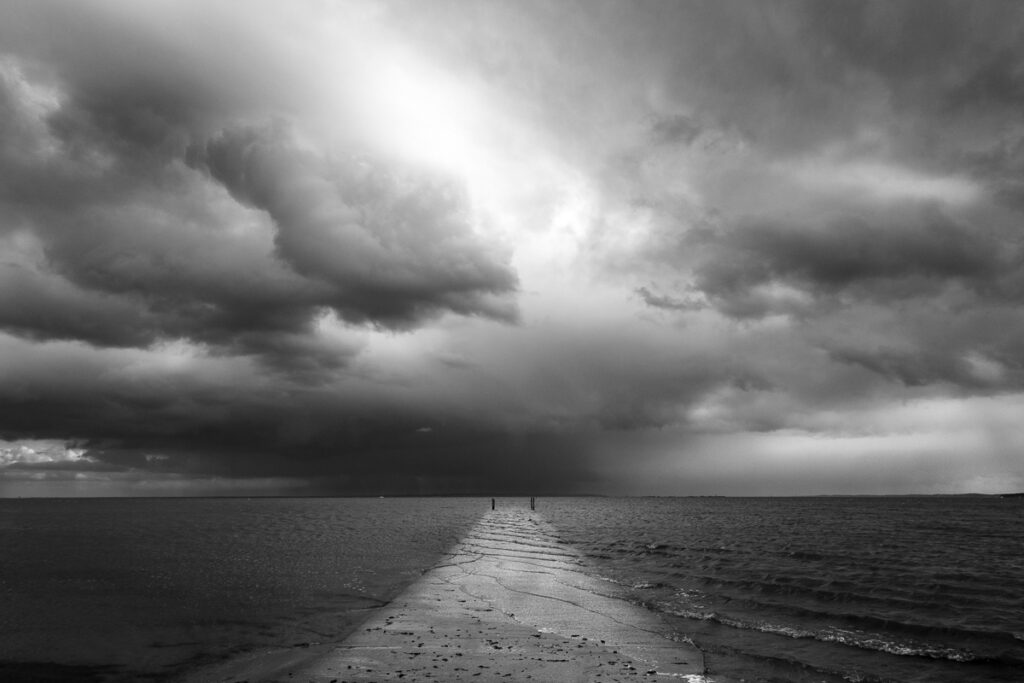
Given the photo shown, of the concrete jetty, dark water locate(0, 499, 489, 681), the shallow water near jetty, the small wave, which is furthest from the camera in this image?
the small wave

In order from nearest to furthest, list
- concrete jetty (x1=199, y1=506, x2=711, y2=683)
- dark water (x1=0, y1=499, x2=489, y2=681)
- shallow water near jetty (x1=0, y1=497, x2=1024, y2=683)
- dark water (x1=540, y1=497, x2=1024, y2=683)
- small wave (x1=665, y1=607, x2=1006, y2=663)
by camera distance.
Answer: concrete jetty (x1=199, y1=506, x2=711, y2=683) < dark water (x1=540, y1=497, x2=1024, y2=683) < shallow water near jetty (x1=0, y1=497, x2=1024, y2=683) < dark water (x1=0, y1=499, x2=489, y2=681) < small wave (x1=665, y1=607, x2=1006, y2=663)

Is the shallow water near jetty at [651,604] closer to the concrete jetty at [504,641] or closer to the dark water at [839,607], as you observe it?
the dark water at [839,607]


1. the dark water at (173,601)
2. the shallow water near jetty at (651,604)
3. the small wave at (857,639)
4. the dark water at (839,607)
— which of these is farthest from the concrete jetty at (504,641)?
the small wave at (857,639)

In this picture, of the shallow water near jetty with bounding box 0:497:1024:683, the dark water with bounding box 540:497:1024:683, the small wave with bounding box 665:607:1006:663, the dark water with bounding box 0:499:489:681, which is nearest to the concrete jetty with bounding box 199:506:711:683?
the shallow water near jetty with bounding box 0:497:1024:683

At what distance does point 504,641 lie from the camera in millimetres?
20438

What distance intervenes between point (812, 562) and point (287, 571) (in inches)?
1441

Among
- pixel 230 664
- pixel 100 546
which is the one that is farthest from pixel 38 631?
pixel 100 546

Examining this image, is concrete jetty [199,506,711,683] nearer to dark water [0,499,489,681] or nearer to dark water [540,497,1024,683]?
dark water [540,497,1024,683]

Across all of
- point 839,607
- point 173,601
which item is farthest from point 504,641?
point 173,601

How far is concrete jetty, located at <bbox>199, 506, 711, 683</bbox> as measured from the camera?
55.2ft

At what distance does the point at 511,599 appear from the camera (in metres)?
29.0

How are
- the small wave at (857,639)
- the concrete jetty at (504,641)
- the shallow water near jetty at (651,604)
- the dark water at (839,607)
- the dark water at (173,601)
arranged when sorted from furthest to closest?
the small wave at (857,639) < the dark water at (173,601) < the shallow water near jetty at (651,604) < the dark water at (839,607) < the concrete jetty at (504,641)

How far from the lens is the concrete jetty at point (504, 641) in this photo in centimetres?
1683

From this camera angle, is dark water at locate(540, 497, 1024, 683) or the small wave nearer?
dark water at locate(540, 497, 1024, 683)
